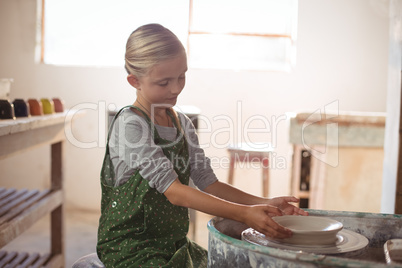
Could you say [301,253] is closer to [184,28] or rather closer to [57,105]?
[57,105]

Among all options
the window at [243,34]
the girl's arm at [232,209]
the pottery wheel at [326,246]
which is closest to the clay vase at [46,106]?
the girl's arm at [232,209]

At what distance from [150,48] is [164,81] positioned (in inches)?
4.4

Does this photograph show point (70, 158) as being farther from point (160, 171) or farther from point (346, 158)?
point (160, 171)

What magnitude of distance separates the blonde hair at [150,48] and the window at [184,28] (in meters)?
3.56

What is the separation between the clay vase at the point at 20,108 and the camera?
2.62m

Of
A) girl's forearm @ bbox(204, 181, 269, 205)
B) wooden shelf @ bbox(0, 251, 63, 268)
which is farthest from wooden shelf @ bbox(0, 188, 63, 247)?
girl's forearm @ bbox(204, 181, 269, 205)

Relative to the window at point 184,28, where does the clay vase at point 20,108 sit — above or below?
below

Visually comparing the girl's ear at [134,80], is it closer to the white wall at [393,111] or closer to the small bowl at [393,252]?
the small bowl at [393,252]

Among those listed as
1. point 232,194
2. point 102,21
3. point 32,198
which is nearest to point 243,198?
point 232,194

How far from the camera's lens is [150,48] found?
1.53m

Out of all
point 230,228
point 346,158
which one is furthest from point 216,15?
point 230,228

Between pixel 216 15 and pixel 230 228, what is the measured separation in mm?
4014

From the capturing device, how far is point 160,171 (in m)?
1.43

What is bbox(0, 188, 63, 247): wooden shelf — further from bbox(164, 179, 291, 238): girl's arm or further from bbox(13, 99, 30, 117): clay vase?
bbox(164, 179, 291, 238): girl's arm
